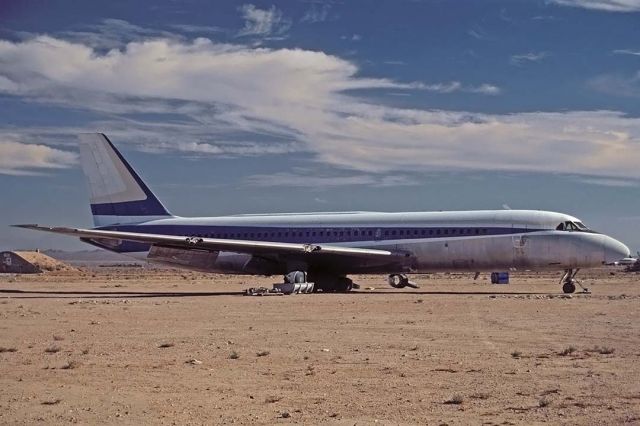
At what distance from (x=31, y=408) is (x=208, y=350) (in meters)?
5.97

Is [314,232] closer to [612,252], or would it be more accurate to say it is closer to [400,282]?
[400,282]

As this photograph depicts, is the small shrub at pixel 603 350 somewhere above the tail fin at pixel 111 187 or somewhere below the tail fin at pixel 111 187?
below

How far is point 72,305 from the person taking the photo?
31172 millimetres

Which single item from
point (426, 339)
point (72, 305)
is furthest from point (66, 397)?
point (72, 305)

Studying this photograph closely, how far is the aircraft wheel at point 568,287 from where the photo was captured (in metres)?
39.0

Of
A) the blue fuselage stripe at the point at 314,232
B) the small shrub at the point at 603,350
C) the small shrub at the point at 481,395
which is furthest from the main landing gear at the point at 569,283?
the small shrub at the point at 481,395

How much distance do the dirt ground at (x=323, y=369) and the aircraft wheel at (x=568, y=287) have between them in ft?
48.6

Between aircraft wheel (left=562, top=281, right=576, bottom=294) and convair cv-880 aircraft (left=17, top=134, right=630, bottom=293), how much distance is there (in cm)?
5

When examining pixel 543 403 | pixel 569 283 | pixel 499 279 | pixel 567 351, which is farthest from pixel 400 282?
pixel 543 403

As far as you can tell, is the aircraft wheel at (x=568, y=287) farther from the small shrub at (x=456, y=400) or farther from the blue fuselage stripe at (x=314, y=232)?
the small shrub at (x=456, y=400)

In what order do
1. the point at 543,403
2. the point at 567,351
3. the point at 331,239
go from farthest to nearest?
the point at 331,239, the point at 567,351, the point at 543,403

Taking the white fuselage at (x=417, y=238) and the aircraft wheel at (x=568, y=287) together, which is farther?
the white fuselage at (x=417, y=238)

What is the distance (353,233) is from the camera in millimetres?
43875

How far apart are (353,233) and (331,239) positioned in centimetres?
133
